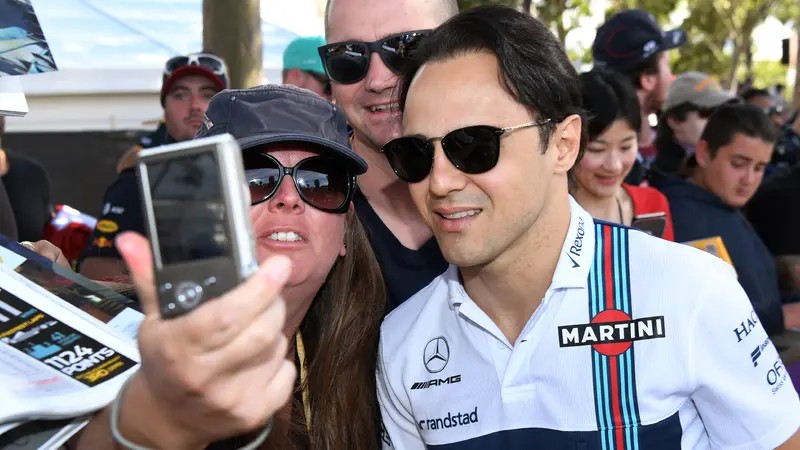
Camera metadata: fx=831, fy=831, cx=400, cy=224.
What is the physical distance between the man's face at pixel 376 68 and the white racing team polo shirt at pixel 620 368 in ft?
3.45

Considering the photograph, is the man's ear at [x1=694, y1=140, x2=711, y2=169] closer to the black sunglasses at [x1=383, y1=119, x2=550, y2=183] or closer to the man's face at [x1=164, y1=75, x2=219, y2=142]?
the black sunglasses at [x1=383, y1=119, x2=550, y2=183]

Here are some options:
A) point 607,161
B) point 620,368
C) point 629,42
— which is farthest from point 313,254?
point 629,42

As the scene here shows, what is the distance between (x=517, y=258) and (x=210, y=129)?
37.5 inches

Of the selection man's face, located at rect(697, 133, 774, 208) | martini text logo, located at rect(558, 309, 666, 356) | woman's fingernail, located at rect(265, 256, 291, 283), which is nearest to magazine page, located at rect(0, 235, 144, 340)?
woman's fingernail, located at rect(265, 256, 291, 283)

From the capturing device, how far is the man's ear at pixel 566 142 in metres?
2.28

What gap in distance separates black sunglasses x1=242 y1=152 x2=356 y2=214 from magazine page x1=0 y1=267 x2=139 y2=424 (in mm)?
839

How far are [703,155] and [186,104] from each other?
10.5 feet

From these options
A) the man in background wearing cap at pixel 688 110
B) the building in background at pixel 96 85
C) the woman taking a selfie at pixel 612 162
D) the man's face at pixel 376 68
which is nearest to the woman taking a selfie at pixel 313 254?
the man's face at pixel 376 68

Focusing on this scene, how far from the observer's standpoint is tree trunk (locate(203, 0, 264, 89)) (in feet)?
22.8

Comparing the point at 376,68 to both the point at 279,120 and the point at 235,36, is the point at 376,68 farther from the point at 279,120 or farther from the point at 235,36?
the point at 235,36

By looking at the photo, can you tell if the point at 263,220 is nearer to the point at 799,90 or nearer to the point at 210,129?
the point at 210,129

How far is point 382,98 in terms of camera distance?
310 centimetres

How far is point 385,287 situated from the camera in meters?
2.77

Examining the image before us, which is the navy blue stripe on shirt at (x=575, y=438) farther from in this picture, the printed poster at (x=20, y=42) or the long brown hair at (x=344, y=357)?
the printed poster at (x=20, y=42)
